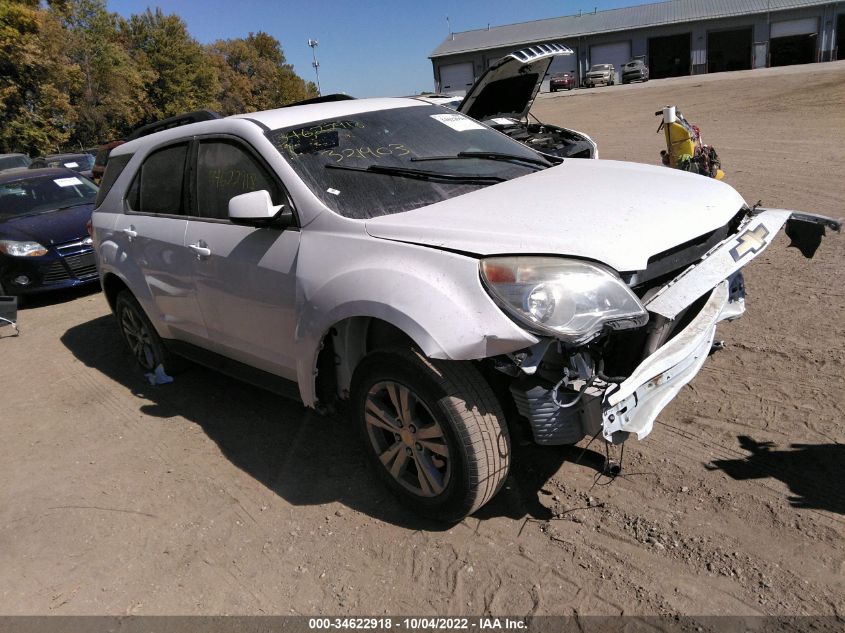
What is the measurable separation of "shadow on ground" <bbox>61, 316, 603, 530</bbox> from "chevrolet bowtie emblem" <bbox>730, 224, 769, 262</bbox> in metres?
1.22

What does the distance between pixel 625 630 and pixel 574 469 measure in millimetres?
1041

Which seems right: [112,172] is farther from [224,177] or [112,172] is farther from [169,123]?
[224,177]

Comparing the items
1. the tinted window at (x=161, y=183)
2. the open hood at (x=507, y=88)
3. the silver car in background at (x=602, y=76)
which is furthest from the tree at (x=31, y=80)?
the tinted window at (x=161, y=183)

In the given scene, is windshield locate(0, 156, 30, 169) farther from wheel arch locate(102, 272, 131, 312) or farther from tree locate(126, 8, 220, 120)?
tree locate(126, 8, 220, 120)

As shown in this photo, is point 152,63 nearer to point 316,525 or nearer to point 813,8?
point 813,8

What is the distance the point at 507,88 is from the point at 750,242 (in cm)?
613

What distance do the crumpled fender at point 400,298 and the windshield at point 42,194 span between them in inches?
292

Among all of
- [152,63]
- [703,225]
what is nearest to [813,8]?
[152,63]

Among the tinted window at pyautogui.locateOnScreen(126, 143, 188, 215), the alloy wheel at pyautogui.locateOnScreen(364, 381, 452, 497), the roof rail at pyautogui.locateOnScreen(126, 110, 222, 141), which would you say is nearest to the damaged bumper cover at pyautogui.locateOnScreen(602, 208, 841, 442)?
the alloy wheel at pyautogui.locateOnScreen(364, 381, 452, 497)

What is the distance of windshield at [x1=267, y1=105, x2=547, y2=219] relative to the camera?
328 centimetres

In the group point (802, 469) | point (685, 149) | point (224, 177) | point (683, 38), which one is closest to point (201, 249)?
point (224, 177)

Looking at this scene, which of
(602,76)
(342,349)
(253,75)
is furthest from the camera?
(253,75)

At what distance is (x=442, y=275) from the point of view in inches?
104

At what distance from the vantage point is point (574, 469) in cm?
331
